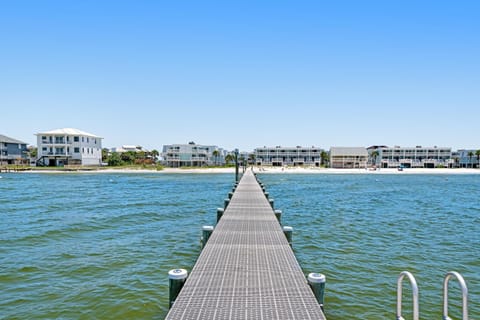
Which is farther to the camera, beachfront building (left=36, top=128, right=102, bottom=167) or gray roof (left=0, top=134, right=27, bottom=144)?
gray roof (left=0, top=134, right=27, bottom=144)

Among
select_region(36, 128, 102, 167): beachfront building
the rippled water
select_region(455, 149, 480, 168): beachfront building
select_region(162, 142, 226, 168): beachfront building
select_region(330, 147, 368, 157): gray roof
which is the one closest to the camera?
the rippled water

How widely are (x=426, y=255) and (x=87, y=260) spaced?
42.4 feet

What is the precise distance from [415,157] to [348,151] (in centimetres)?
2639

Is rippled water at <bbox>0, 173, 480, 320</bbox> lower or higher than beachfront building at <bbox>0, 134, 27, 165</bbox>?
lower

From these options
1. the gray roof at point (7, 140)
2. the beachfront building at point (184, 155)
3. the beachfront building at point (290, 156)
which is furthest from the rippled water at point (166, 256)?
the beachfront building at point (290, 156)

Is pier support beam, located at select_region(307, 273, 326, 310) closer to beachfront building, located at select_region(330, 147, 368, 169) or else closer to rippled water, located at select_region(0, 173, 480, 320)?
rippled water, located at select_region(0, 173, 480, 320)

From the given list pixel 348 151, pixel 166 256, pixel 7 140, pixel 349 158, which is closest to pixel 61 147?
pixel 7 140

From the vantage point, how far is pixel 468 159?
119562mm

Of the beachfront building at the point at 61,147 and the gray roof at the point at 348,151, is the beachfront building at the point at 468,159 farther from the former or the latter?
the beachfront building at the point at 61,147

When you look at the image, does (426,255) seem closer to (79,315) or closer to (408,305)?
(408,305)

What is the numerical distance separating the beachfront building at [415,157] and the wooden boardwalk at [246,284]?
116 m

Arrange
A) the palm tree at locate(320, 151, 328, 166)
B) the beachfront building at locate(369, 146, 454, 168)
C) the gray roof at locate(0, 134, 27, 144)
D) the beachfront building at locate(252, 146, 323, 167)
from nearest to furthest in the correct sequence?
the gray roof at locate(0, 134, 27, 144)
the beachfront building at locate(369, 146, 454, 168)
the beachfront building at locate(252, 146, 323, 167)
the palm tree at locate(320, 151, 328, 166)

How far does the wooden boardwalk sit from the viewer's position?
4.97 m

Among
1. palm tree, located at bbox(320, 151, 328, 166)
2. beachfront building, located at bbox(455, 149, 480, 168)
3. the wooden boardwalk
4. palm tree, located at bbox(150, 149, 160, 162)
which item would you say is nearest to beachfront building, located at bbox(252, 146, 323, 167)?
palm tree, located at bbox(320, 151, 328, 166)
